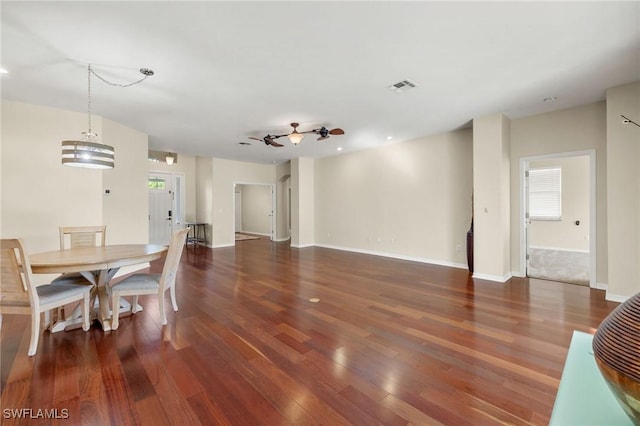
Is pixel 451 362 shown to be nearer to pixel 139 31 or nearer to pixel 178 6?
pixel 178 6

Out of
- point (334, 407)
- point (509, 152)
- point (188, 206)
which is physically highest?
point (509, 152)

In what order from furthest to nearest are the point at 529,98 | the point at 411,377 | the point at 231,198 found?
1. the point at 231,198
2. the point at 529,98
3. the point at 411,377

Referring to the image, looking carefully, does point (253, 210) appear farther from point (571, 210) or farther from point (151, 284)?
point (571, 210)

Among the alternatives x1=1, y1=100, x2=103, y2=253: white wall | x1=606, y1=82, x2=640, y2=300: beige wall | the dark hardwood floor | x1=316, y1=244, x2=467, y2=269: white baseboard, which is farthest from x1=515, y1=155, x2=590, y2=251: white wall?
x1=1, y1=100, x2=103, y2=253: white wall

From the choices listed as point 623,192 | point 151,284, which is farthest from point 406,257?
point 151,284

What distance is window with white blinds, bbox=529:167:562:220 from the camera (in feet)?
24.2

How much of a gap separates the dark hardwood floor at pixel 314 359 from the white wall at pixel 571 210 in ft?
13.6

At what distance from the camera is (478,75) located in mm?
3156

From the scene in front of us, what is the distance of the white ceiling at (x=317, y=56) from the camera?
7.05 ft

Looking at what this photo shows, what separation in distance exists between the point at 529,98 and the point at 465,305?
3011 millimetres

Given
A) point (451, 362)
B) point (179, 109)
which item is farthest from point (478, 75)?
point (179, 109)

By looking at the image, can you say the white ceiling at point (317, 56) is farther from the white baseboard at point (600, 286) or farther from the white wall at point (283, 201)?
the white wall at point (283, 201)

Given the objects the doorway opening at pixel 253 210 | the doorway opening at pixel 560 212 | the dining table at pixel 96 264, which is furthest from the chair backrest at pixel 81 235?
the doorway opening at pixel 560 212

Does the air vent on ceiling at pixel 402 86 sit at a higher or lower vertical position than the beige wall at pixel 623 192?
higher
